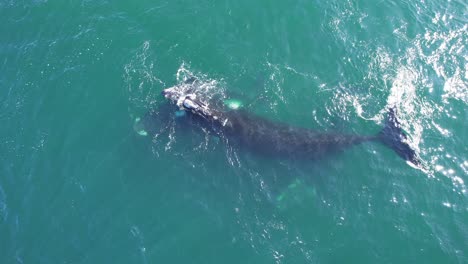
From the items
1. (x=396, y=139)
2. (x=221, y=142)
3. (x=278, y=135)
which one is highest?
(x=396, y=139)

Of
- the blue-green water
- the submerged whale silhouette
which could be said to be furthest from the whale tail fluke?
the blue-green water

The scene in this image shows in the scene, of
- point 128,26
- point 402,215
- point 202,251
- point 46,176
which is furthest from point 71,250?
point 402,215

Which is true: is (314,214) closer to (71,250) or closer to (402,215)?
(402,215)

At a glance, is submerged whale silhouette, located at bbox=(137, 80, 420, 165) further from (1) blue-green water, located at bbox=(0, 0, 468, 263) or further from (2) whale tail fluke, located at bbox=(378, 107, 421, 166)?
(1) blue-green water, located at bbox=(0, 0, 468, 263)

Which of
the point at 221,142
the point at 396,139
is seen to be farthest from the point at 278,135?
the point at 396,139

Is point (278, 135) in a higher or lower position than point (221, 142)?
higher

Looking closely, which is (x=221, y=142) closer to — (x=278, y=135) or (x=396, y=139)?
(x=278, y=135)

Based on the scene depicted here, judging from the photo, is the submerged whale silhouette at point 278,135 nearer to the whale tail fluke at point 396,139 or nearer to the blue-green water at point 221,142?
the whale tail fluke at point 396,139
